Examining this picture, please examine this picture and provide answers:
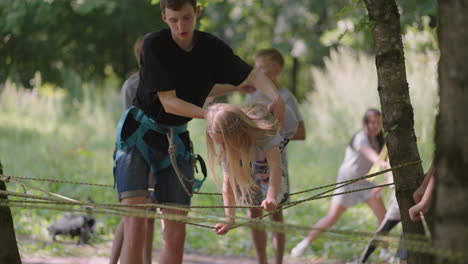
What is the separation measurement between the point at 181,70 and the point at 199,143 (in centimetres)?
570

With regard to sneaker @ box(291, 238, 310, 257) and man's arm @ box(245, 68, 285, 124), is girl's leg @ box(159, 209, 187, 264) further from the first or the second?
sneaker @ box(291, 238, 310, 257)

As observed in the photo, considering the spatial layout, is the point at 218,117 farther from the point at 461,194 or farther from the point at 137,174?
the point at 461,194

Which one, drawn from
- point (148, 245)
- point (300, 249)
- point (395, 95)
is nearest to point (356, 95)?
point (300, 249)

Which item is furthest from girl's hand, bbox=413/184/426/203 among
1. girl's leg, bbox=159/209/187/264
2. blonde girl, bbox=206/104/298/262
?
girl's leg, bbox=159/209/187/264

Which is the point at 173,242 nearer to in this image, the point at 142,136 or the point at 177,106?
the point at 142,136

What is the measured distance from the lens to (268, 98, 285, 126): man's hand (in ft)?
13.0

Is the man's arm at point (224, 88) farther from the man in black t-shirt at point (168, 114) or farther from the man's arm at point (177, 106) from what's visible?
the man's arm at point (177, 106)

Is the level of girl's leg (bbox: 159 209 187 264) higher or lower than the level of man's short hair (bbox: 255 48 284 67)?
lower

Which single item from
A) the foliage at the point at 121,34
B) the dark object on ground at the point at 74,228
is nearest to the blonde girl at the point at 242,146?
the dark object on ground at the point at 74,228

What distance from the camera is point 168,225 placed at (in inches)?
158

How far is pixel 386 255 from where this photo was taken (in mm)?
6184

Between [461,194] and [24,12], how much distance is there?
8772 mm

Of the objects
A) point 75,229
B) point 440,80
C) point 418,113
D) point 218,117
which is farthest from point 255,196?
point 418,113

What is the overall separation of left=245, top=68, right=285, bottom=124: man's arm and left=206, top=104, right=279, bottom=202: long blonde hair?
6 cm
